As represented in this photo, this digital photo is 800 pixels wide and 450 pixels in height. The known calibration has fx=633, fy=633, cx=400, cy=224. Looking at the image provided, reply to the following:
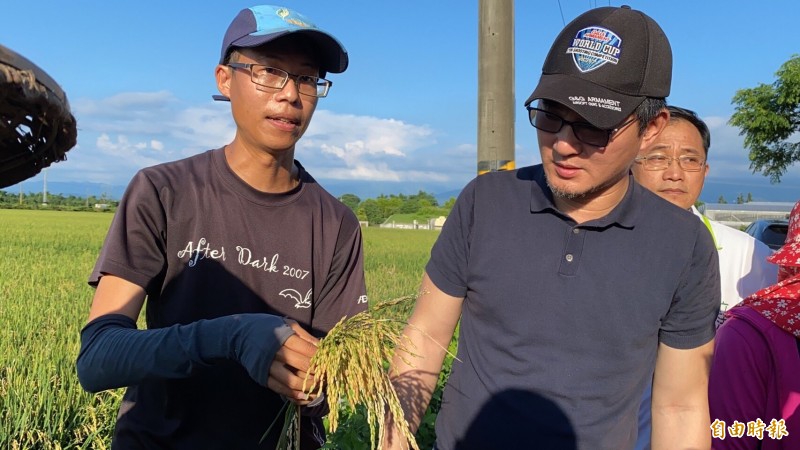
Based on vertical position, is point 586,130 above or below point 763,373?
above

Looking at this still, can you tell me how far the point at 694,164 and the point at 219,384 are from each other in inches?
86.0

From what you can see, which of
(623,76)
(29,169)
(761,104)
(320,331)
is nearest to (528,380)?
(320,331)

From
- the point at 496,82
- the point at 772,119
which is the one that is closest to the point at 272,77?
the point at 496,82

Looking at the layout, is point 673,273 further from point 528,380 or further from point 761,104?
point 761,104

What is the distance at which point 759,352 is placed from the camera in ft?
6.36

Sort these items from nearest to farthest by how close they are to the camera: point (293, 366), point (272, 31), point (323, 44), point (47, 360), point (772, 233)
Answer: point (293, 366) → point (272, 31) → point (323, 44) → point (47, 360) → point (772, 233)

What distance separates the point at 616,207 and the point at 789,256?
0.56 m

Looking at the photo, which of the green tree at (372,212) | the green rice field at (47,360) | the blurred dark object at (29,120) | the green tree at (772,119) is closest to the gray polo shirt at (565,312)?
the blurred dark object at (29,120)

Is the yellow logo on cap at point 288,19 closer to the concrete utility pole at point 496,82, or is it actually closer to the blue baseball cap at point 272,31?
the blue baseball cap at point 272,31

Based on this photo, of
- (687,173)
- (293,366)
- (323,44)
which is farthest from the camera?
(687,173)

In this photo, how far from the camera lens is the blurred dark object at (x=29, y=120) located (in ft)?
4.22

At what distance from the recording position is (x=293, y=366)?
1401mm

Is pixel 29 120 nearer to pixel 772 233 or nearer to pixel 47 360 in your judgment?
pixel 47 360

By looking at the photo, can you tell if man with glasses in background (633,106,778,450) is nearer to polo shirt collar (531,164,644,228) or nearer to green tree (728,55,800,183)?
polo shirt collar (531,164,644,228)
